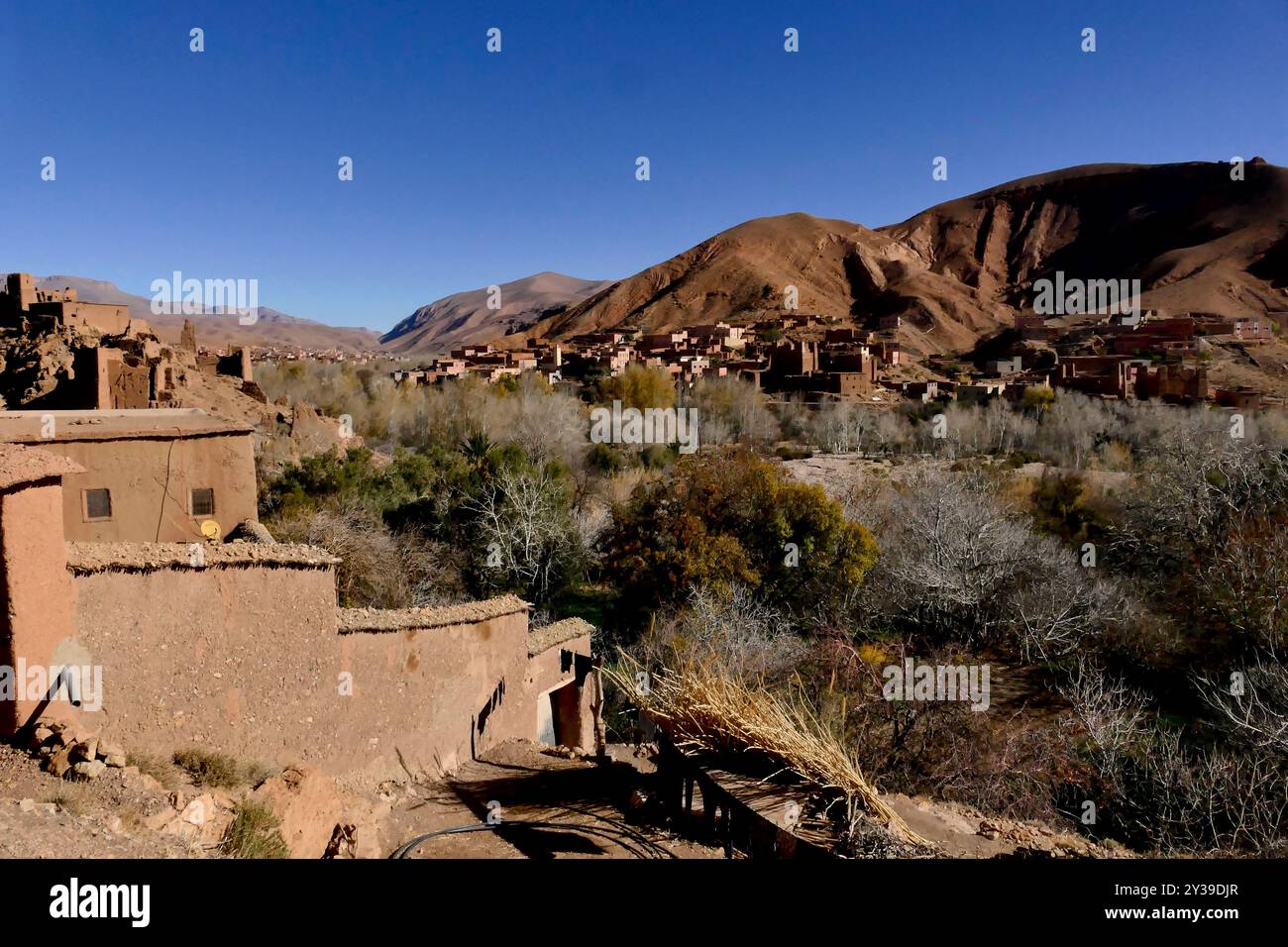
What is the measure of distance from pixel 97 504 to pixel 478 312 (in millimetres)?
138043

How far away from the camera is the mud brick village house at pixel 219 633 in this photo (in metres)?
5.46

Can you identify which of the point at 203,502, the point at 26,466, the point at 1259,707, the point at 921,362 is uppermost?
the point at 921,362

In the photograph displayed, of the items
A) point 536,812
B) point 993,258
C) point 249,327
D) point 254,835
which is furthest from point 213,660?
point 249,327

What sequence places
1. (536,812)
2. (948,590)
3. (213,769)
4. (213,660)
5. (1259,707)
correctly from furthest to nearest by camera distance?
(948,590) → (1259,707) → (536,812) → (213,660) → (213,769)

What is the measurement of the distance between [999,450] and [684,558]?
926 inches

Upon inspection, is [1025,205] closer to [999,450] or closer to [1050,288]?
[1050,288]

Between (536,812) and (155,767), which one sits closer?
(155,767)

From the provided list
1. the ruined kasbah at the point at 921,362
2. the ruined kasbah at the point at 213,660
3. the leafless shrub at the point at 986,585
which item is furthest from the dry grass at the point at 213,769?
the ruined kasbah at the point at 921,362

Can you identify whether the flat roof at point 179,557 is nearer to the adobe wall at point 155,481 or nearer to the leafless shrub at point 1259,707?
the adobe wall at point 155,481

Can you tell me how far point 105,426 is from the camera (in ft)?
31.4

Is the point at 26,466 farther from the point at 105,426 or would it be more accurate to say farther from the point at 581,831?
the point at 105,426

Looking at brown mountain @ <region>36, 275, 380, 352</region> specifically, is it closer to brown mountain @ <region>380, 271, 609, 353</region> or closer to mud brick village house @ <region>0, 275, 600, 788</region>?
brown mountain @ <region>380, 271, 609, 353</region>

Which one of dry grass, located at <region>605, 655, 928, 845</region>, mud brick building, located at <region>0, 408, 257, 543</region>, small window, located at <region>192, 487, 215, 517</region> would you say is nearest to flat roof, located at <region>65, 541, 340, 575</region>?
mud brick building, located at <region>0, 408, 257, 543</region>
